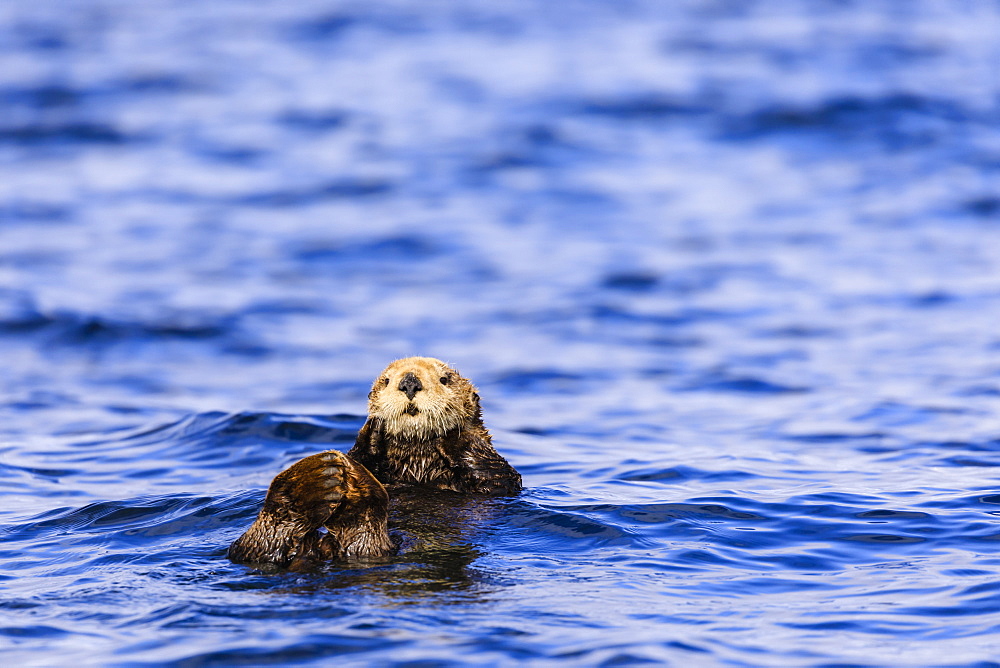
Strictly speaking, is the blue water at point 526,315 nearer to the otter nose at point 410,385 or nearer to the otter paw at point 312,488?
the otter paw at point 312,488

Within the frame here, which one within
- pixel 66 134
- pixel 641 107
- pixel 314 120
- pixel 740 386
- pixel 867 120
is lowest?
pixel 740 386

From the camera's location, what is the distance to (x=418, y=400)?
5.95 m

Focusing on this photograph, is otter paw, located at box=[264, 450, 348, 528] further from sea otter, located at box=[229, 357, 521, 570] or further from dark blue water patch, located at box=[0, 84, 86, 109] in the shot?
dark blue water patch, located at box=[0, 84, 86, 109]

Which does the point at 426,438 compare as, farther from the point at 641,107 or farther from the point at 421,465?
the point at 641,107

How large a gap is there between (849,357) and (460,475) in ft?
18.8

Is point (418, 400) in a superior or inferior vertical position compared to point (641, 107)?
inferior

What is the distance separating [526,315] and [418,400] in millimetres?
6573

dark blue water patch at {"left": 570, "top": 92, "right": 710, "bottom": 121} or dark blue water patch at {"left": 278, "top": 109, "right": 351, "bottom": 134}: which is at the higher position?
dark blue water patch at {"left": 570, "top": 92, "right": 710, "bottom": 121}

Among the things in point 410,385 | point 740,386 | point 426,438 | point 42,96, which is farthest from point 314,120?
point 410,385

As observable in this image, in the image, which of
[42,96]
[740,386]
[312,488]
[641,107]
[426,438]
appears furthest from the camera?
[42,96]

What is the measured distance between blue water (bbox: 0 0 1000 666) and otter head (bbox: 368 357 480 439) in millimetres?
509

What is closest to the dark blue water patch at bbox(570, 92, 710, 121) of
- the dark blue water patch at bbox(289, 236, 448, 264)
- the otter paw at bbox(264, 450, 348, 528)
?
the dark blue water patch at bbox(289, 236, 448, 264)

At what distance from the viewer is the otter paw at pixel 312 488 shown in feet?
15.5

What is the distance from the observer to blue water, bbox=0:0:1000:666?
4664 millimetres
